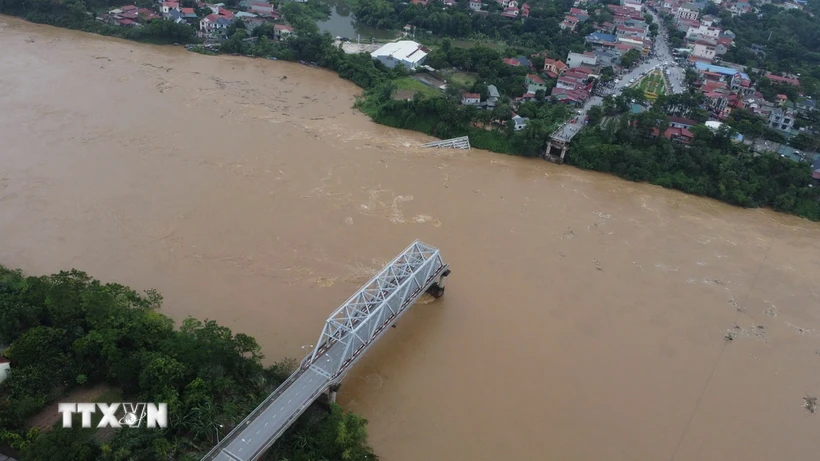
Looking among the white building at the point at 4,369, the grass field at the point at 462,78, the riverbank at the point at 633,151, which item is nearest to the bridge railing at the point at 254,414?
the white building at the point at 4,369

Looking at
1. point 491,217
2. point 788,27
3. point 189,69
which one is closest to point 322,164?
point 491,217

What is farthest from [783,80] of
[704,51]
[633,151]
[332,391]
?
[332,391]

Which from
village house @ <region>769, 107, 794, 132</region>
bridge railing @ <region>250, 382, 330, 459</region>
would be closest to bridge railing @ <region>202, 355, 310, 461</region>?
bridge railing @ <region>250, 382, 330, 459</region>

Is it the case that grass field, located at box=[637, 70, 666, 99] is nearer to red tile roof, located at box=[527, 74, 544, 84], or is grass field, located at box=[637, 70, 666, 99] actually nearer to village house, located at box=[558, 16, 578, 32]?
red tile roof, located at box=[527, 74, 544, 84]

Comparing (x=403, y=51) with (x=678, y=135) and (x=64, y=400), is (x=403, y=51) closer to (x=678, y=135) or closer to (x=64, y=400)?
(x=678, y=135)

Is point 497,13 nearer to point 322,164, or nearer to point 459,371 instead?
point 322,164

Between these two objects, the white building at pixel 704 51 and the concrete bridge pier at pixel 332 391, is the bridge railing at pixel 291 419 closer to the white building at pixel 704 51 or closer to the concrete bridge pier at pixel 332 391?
the concrete bridge pier at pixel 332 391
